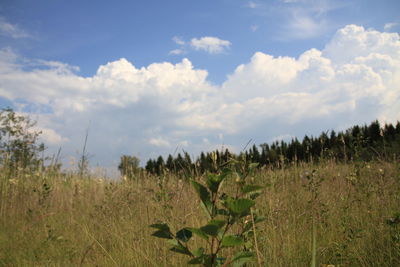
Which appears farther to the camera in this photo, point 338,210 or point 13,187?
point 13,187

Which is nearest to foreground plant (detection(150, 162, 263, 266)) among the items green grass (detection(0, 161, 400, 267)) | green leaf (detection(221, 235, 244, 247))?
green leaf (detection(221, 235, 244, 247))

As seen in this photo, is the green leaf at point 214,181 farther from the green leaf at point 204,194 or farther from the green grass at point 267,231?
the green grass at point 267,231

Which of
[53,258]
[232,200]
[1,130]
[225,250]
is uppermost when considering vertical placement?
[1,130]

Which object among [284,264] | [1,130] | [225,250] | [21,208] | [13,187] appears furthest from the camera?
[1,130]

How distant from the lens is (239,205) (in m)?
0.91

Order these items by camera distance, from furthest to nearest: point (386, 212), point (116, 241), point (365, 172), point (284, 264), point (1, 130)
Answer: point (1, 130) < point (365, 172) < point (116, 241) < point (386, 212) < point (284, 264)

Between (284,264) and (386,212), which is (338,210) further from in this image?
(284,264)

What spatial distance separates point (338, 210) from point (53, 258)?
349cm

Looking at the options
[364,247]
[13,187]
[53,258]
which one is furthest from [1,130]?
[364,247]

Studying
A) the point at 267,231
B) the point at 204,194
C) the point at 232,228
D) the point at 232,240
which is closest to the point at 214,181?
the point at 204,194

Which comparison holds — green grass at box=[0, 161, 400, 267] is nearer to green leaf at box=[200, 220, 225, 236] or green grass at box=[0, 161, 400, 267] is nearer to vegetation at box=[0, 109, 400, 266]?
vegetation at box=[0, 109, 400, 266]

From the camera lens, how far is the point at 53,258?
2.98 metres

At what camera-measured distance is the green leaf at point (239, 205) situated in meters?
0.89

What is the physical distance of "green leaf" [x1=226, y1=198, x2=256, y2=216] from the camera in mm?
894
